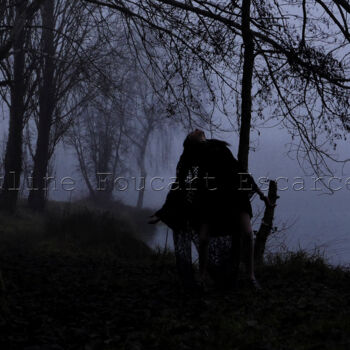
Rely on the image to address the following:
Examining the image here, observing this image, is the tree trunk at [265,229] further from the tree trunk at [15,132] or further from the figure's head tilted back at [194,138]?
the tree trunk at [15,132]

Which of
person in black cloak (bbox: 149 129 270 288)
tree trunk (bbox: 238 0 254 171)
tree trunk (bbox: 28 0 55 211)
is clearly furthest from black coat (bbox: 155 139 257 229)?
tree trunk (bbox: 28 0 55 211)

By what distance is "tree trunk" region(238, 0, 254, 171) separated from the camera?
8.48 metres

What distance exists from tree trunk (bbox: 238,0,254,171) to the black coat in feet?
7.72

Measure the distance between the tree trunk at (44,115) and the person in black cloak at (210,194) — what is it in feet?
39.6

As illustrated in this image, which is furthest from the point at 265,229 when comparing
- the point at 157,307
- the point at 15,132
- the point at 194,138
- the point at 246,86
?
the point at 15,132

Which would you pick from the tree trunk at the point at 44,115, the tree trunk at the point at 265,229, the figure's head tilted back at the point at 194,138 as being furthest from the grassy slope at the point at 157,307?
the tree trunk at the point at 44,115

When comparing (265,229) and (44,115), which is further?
(44,115)

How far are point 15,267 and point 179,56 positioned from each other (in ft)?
13.6

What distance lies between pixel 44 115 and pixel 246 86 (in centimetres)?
1147

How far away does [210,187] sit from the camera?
6.44 m

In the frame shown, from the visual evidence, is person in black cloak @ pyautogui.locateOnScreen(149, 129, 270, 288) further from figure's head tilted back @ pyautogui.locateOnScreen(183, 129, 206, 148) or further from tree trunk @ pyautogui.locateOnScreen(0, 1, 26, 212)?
tree trunk @ pyautogui.locateOnScreen(0, 1, 26, 212)

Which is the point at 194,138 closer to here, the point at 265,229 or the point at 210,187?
the point at 210,187

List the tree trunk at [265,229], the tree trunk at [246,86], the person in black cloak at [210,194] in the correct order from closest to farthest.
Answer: the person in black cloak at [210,194] < the tree trunk at [246,86] < the tree trunk at [265,229]

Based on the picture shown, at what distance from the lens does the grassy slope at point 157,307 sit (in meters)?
4.44
